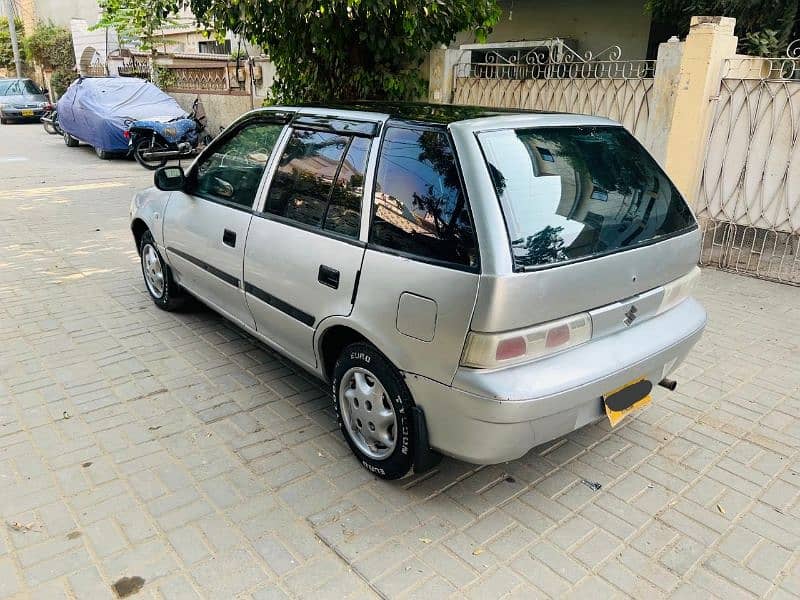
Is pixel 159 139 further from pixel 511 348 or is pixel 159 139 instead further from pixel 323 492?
pixel 511 348

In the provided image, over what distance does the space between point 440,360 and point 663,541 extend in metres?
1.27

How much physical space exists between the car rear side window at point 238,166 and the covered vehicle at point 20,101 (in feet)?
66.1

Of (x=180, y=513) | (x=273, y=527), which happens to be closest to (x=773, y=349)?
(x=273, y=527)

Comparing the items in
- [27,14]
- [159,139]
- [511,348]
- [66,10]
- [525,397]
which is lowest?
[525,397]

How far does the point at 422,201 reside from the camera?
2.62 metres

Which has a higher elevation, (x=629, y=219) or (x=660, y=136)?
(x=660, y=136)

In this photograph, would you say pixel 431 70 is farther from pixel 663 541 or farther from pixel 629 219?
pixel 663 541

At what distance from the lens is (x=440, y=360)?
2457 mm

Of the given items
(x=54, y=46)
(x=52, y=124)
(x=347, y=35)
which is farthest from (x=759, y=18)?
(x=54, y=46)

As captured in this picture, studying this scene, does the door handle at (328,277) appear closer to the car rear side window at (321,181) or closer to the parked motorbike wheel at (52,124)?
the car rear side window at (321,181)

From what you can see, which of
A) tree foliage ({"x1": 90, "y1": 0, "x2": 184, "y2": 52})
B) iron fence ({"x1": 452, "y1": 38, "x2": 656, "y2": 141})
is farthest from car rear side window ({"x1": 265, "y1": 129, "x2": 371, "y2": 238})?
tree foliage ({"x1": 90, "y1": 0, "x2": 184, "y2": 52})

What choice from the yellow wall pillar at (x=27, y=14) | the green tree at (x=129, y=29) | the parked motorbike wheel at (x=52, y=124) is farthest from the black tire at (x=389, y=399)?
the yellow wall pillar at (x=27, y=14)

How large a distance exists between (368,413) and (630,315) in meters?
1.32

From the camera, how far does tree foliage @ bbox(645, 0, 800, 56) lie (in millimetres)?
7059
